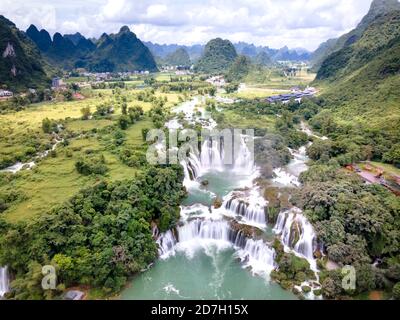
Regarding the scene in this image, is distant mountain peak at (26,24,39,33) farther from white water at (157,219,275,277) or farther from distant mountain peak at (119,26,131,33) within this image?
white water at (157,219,275,277)

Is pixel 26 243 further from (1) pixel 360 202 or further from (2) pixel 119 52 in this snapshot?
(2) pixel 119 52

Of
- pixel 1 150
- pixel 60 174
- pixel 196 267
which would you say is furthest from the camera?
pixel 1 150

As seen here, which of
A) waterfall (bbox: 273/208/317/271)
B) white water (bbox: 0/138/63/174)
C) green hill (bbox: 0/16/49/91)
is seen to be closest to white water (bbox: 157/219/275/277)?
waterfall (bbox: 273/208/317/271)

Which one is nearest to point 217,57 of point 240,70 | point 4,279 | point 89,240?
point 240,70

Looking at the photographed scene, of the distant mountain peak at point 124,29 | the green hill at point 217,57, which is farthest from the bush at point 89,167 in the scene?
the distant mountain peak at point 124,29

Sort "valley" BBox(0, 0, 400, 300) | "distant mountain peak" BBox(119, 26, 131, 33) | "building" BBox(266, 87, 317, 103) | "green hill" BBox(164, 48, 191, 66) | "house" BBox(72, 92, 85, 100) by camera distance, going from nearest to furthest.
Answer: "valley" BBox(0, 0, 400, 300)
"building" BBox(266, 87, 317, 103)
"house" BBox(72, 92, 85, 100)
"distant mountain peak" BBox(119, 26, 131, 33)
"green hill" BBox(164, 48, 191, 66)

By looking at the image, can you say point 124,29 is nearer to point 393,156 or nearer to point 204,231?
point 393,156

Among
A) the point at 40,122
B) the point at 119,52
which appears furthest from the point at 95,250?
the point at 119,52
